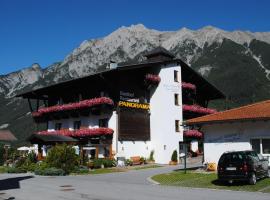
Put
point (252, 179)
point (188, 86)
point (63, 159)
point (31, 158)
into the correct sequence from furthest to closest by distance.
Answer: point (188, 86) → point (31, 158) → point (63, 159) → point (252, 179)

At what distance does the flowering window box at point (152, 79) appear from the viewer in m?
42.6

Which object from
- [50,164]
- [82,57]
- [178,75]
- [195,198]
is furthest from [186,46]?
[195,198]

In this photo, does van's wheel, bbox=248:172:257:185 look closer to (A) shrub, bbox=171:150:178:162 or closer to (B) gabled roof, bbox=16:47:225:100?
(B) gabled roof, bbox=16:47:225:100

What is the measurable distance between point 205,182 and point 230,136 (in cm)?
560

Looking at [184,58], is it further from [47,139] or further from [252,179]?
[252,179]

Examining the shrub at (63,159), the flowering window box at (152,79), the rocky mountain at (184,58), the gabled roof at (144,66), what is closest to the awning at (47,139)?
the shrub at (63,159)

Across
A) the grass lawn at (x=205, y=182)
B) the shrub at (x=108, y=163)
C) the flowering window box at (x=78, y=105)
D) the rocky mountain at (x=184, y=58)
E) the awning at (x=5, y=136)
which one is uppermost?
the rocky mountain at (x=184, y=58)

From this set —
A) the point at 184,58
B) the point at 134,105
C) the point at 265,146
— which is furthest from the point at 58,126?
the point at 184,58

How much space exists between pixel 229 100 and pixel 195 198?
9417cm

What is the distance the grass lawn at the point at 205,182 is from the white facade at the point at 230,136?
2572 mm

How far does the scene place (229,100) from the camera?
107m

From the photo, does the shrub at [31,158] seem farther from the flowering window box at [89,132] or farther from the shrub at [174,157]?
the shrub at [174,157]

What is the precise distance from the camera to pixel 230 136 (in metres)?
26.0

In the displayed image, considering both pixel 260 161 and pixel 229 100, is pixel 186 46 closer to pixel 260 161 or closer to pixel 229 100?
pixel 229 100
